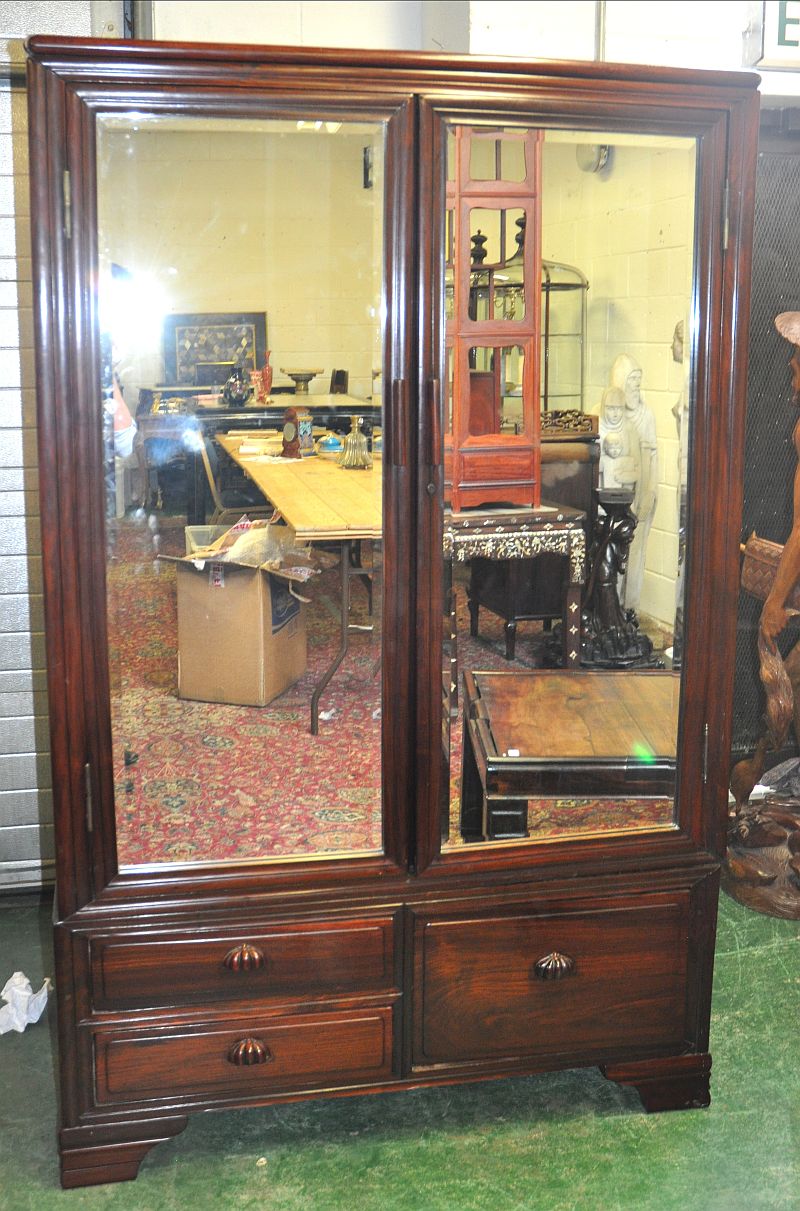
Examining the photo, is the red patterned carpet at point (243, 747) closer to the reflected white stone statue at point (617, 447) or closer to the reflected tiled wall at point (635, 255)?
the reflected white stone statue at point (617, 447)

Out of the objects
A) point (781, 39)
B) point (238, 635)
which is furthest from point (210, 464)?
point (781, 39)

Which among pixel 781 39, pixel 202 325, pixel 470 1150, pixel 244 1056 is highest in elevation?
→ pixel 781 39

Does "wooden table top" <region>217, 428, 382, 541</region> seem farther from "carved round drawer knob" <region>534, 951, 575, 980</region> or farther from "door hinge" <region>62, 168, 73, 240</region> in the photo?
"carved round drawer knob" <region>534, 951, 575, 980</region>

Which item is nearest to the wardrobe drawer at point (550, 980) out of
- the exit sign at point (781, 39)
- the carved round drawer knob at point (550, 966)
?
the carved round drawer knob at point (550, 966)

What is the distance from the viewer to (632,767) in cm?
236

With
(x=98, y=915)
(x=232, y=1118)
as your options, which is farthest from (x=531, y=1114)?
(x=98, y=915)

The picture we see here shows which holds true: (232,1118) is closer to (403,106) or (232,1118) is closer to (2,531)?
(2,531)

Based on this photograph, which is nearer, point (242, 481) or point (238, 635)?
point (242, 481)

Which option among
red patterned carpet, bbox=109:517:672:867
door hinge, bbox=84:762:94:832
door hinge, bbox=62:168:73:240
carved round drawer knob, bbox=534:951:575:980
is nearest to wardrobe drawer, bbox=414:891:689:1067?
carved round drawer knob, bbox=534:951:575:980

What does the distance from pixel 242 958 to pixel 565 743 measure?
0.71 meters

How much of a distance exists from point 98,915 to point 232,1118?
581mm

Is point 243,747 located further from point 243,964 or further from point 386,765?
point 243,964

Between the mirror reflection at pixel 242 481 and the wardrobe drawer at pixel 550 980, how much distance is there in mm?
295

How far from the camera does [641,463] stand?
2240 mm
